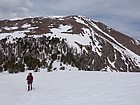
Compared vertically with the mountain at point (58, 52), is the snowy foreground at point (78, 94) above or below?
below

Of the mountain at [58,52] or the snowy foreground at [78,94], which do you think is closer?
the snowy foreground at [78,94]

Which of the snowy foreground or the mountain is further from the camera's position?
the mountain

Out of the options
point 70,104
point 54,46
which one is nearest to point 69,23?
point 54,46

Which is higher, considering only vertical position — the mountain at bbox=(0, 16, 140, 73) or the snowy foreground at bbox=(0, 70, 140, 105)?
the mountain at bbox=(0, 16, 140, 73)

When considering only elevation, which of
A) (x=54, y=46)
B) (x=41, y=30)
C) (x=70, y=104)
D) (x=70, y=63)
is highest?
(x=41, y=30)

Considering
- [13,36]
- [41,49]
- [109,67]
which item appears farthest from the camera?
[109,67]

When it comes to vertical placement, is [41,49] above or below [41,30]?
below

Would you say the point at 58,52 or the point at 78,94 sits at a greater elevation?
the point at 58,52

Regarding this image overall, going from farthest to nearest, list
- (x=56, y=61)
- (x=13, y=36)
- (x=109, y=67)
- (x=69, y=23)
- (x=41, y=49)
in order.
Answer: (x=69, y=23) → (x=109, y=67) → (x=13, y=36) → (x=41, y=49) → (x=56, y=61)

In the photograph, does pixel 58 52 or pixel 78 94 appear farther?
pixel 58 52

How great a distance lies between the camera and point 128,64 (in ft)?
529

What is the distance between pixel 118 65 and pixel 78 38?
2760cm

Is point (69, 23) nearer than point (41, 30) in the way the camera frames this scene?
No

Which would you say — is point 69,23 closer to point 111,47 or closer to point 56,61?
point 111,47
